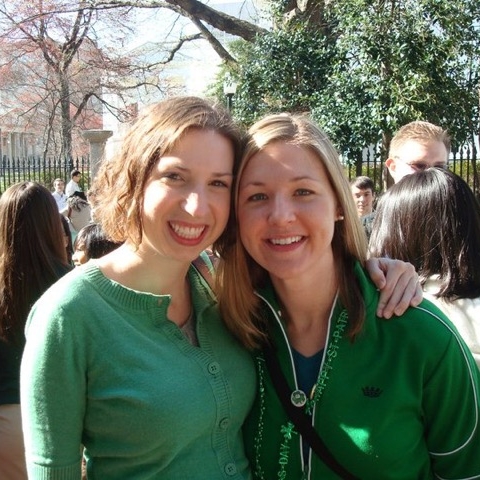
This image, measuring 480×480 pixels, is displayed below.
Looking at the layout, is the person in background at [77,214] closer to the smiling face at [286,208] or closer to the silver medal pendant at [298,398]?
the smiling face at [286,208]

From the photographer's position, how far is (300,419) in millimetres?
1814

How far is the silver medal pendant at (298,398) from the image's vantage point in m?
1.84

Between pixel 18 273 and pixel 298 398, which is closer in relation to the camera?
pixel 298 398

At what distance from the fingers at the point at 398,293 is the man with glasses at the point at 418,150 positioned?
7.99ft

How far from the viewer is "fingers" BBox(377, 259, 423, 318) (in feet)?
5.97

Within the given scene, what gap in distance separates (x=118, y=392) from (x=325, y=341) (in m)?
0.67

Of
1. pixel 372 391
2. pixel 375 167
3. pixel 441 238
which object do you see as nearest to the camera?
pixel 372 391

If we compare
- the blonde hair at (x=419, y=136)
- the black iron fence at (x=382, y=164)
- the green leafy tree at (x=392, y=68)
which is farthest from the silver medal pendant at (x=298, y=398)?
the green leafy tree at (x=392, y=68)

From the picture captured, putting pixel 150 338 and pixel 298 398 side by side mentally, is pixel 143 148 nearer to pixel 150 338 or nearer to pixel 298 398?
pixel 150 338

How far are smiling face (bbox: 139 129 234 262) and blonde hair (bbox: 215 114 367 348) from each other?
0.14 metres

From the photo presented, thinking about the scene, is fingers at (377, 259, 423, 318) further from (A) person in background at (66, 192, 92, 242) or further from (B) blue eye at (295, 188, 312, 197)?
(A) person in background at (66, 192, 92, 242)

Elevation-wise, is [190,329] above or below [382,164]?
below

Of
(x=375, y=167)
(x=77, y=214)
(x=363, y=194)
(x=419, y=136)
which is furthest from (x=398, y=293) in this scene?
(x=375, y=167)

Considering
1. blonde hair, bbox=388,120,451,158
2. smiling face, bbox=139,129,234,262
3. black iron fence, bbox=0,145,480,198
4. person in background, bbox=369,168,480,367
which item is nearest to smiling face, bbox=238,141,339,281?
smiling face, bbox=139,129,234,262
